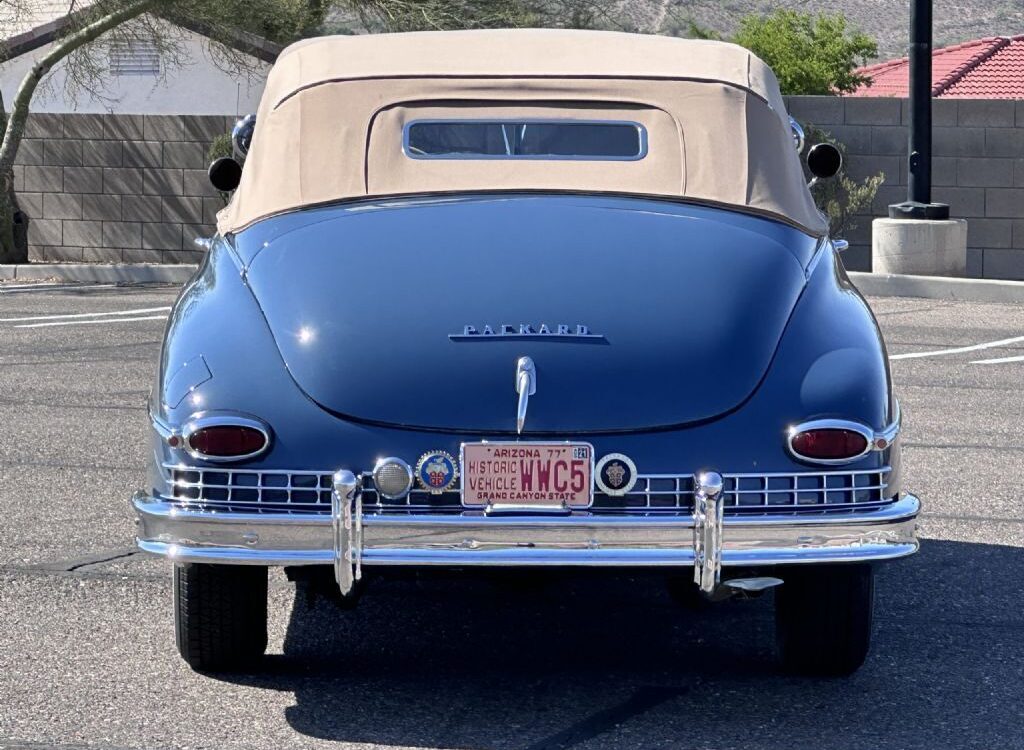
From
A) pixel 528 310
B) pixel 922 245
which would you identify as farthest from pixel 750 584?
pixel 922 245

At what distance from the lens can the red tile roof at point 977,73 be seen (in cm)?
3916

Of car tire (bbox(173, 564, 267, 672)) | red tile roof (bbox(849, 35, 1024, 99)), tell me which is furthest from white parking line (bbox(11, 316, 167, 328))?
red tile roof (bbox(849, 35, 1024, 99))

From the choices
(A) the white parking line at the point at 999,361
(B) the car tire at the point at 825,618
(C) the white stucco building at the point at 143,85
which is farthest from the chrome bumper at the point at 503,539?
(C) the white stucco building at the point at 143,85

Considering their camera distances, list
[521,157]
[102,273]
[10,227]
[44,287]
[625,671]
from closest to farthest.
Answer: [625,671] < [521,157] < [44,287] < [102,273] < [10,227]

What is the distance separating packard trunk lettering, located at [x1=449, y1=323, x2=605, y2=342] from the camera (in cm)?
448

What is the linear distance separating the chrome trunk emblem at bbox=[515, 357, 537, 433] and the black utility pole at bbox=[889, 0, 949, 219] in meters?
12.9

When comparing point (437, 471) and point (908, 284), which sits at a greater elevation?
point (437, 471)

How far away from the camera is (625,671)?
16.4ft

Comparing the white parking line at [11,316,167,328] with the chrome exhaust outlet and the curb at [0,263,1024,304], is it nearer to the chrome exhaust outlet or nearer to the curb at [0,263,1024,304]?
the curb at [0,263,1024,304]

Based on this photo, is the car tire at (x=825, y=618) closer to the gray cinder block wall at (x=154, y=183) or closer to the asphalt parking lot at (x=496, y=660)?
the asphalt parking lot at (x=496, y=660)

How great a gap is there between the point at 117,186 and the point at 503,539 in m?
16.4

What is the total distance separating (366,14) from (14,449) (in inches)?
595

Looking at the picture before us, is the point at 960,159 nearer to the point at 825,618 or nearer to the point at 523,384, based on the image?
the point at 825,618

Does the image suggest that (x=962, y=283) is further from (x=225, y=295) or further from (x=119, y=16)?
(x=225, y=295)
